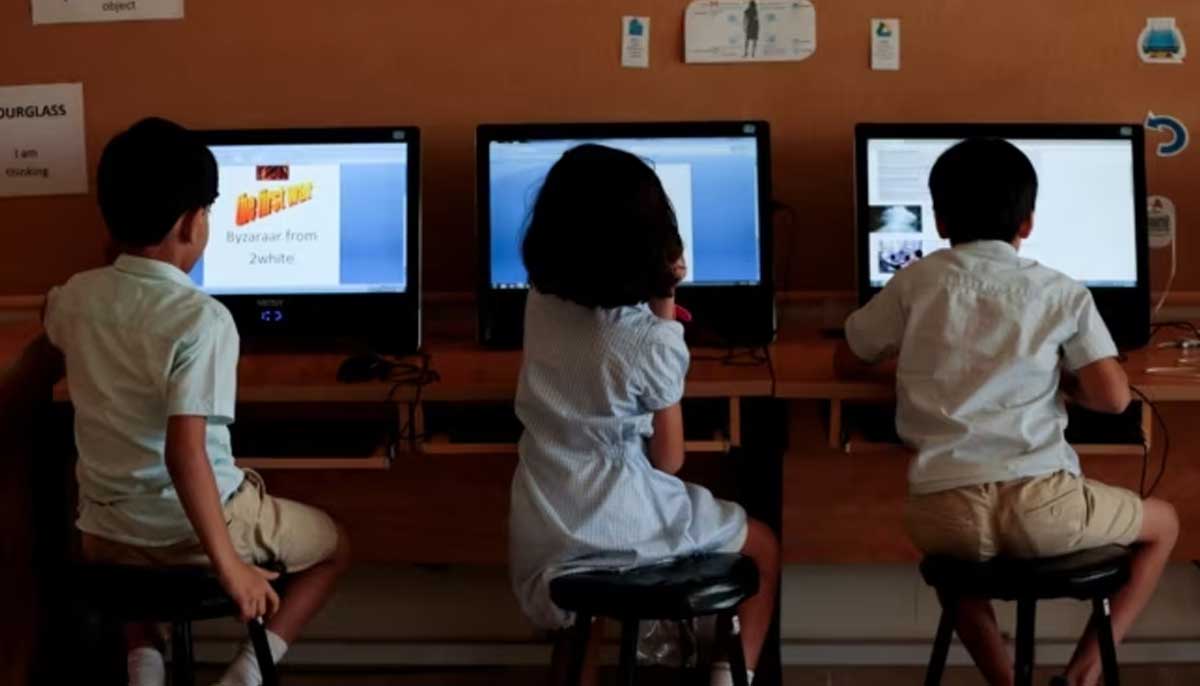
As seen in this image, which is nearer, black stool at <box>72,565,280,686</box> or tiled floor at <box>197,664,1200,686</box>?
black stool at <box>72,565,280,686</box>

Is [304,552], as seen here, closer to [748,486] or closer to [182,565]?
[182,565]

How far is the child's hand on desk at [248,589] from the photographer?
175cm

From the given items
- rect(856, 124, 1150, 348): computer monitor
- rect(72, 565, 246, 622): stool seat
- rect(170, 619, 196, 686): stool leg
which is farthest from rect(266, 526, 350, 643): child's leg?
rect(856, 124, 1150, 348): computer monitor

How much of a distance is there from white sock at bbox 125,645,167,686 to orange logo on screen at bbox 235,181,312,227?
0.82 metres

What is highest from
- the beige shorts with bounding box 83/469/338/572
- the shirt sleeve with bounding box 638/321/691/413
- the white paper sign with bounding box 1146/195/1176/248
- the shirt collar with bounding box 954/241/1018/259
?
the white paper sign with bounding box 1146/195/1176/248

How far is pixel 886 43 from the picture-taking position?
8.38 feet

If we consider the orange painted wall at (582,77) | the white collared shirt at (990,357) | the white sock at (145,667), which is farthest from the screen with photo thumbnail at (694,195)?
the white sock at (145,667)

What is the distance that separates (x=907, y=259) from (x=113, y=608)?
1464 millimetres

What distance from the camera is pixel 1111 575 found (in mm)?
1857

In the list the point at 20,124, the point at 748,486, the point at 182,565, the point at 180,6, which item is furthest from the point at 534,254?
the point at 20,124

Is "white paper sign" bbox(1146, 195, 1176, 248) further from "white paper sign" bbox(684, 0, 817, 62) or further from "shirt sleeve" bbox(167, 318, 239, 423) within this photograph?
"shirt sleeve" bbox(167, 318, 239, 423)

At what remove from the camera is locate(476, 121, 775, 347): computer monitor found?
8.01 feet

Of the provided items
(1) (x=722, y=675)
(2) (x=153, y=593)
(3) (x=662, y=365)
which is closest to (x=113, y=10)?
(2) (x=153, y=593)

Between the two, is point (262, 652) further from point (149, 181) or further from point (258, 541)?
point (149, 181)
